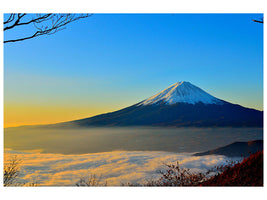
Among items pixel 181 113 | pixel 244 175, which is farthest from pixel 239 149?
pixel 244 175

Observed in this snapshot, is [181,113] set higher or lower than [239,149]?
higher

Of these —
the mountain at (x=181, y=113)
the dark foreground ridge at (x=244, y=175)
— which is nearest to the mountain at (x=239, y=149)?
the mountain at (x=181, y=113)

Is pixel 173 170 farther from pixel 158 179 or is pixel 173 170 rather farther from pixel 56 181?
pixel 56 181

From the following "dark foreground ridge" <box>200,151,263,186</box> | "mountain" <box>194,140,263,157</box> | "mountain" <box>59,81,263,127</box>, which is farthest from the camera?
"mountain" <box>59,81,263,127</box>

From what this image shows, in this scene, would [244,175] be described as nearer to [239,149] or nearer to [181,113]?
[239,149]

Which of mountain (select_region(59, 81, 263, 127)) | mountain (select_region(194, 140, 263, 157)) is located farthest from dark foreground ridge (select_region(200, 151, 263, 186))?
mountain (select_region(59, 81, 263, 127))

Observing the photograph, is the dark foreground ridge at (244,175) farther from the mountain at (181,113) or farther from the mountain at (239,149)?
the mountain at (181,113)

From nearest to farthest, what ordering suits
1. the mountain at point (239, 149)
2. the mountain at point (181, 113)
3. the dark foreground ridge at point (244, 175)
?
the dark foreground ridge at point (244, 175)
the mountain at point (239, 149)
the mountain at point (181, 113)

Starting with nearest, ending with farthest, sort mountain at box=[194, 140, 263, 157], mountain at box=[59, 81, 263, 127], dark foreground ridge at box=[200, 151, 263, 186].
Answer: dark foreground ridge at box=[200, 151, 263, 186], mountain at box=[194, 140, 263, 157], mountain at box=[59, 81, 263, 127]

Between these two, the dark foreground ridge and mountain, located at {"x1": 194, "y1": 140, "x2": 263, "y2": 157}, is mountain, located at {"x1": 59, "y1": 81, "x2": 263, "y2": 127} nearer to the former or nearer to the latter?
mountain, located at {"x1": 194, "y1": 140, "x2": 263, "y2": 157}
